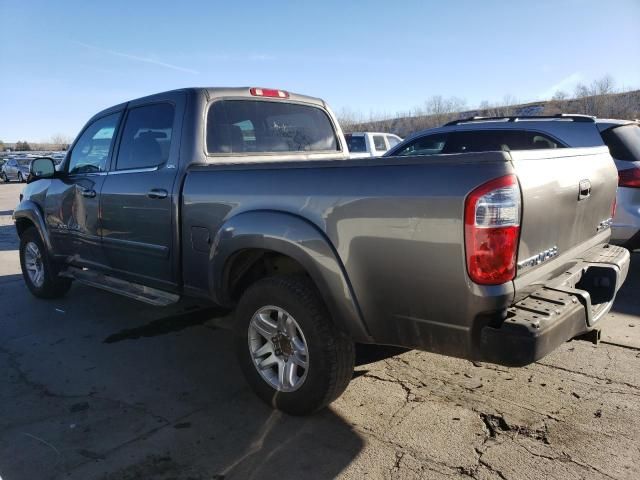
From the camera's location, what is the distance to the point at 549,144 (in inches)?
220

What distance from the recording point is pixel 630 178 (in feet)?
17.7

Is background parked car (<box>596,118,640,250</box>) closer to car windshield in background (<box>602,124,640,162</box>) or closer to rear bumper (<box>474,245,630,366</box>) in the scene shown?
car windshield in background (<box>602,124,640,162</box>)

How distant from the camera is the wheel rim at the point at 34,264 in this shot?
5785 millimetres

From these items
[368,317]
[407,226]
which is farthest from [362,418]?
[407,226]

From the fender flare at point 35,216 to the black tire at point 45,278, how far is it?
0.13 m

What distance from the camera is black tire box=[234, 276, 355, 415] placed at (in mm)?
2904

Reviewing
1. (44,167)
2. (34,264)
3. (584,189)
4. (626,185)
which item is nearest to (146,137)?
(44,167)

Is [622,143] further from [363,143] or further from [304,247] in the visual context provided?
[363,143]

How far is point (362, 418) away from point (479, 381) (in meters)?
0.96

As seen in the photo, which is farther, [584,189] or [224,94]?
[224,94]

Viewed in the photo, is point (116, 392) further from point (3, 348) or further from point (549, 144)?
point (549, 144)

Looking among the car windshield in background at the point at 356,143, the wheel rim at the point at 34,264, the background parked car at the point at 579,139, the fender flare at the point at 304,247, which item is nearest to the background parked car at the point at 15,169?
the car windshield in background at the point at 356,143

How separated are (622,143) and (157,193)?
4.84m

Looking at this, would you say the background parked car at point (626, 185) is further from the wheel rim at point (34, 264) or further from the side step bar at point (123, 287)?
the wheel rim at point (34, 264)
